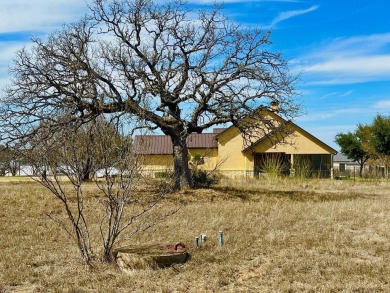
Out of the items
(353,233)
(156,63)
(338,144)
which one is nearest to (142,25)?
(156,63)

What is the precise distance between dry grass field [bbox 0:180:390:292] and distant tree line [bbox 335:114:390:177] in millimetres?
26874

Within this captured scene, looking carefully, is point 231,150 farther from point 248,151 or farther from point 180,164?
point 180,164

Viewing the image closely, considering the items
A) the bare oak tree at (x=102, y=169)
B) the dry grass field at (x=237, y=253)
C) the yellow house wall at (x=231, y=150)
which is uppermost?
the yellow house wall at (x=231, y=150)

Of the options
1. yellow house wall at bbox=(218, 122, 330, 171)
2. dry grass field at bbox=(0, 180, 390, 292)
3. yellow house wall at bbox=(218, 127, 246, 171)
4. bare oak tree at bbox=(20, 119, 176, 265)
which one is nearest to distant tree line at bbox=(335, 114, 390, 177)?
yellow house wall at bbox=(218, 122, 330, 171)

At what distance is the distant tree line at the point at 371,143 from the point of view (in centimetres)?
4225

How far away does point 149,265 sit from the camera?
7.40 meters

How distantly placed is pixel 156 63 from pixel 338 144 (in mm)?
36046

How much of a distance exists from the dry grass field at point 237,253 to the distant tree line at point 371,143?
26.9 meters

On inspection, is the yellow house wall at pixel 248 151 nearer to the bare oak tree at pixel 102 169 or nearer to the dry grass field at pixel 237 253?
the dry grass field at pixel 237 253

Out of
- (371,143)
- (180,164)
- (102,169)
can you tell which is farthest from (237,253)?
(371,143)

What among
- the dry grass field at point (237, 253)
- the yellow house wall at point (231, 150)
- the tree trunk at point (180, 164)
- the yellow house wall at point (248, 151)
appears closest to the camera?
the dry grass field at point (237, 253)

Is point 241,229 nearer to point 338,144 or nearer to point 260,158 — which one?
point 260,158

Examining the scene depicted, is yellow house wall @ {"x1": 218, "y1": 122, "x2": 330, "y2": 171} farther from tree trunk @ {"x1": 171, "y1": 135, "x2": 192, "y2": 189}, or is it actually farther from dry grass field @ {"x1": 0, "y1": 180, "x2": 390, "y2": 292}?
dry grass field @ {"x1": 0, "y1": 180, "x2": 390, "y2": 292}

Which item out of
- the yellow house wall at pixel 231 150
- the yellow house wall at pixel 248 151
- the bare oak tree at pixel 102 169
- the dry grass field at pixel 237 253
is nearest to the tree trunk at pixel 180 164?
the dry grass field at pixel 237 253
